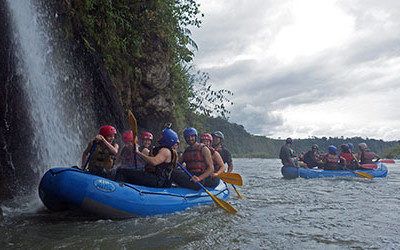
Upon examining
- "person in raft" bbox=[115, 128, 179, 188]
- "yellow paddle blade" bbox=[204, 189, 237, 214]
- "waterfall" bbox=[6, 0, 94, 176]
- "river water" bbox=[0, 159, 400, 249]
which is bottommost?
"river water" bbox=[0, 159, 400, 249]

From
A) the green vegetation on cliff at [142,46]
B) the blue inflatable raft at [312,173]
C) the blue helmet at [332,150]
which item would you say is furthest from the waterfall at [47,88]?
the blue helmet at [332,150]

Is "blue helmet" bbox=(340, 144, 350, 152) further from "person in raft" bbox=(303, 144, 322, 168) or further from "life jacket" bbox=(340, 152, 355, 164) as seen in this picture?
"person in raft" bbox=(303, 144, 322, 168)

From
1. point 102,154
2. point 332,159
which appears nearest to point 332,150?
point 332,159

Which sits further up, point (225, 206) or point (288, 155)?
point (288, 155)

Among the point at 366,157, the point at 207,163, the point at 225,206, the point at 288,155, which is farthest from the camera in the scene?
the point at 366,157

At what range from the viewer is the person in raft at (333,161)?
17234mm

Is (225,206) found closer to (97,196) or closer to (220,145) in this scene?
(97,196)

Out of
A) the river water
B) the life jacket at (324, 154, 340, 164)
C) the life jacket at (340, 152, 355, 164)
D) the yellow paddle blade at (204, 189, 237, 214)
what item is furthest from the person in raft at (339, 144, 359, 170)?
the yellow paddle blade at (204, 189, 237, 214)

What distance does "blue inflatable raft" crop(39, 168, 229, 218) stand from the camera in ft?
19.2

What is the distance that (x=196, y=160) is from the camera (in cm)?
848

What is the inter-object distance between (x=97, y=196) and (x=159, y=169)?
1.41m

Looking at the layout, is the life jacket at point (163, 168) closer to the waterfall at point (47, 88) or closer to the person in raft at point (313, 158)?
the waterfall at point (47, 88)

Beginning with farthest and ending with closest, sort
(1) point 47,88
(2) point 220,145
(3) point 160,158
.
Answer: (2) point 220,145 < (1) point 47,88 < (3) point 160,158

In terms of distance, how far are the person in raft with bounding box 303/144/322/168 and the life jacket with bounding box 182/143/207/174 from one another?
1097 centimetres
